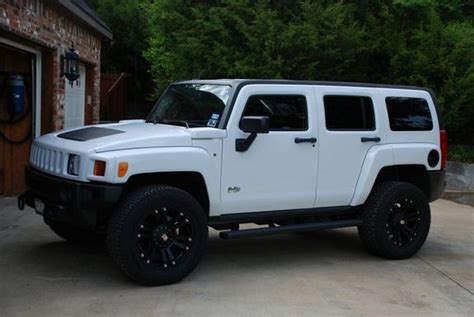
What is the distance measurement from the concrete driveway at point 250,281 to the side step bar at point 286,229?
42 centimetres

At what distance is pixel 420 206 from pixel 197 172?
2.84m

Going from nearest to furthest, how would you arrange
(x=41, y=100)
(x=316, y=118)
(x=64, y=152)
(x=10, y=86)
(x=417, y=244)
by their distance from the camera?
(x=64, y=152), (x=316, y=118), (x=417, y=244), (x=10, y=86), (x=41, y=100)

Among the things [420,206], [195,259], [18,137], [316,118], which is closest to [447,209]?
[420,206]

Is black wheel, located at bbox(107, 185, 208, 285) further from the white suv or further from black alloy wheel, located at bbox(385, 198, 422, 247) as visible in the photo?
black alloy wheel, located at bbox(385, 198, 422, 247)

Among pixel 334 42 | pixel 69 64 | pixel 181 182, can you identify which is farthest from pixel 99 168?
pixel 334 42

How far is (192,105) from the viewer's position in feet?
20.7

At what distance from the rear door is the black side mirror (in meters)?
0.87

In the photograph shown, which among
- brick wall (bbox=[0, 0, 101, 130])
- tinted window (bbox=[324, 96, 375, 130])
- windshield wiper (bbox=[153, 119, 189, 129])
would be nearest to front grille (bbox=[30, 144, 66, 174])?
windshield wiper (bbox=[153, 119, 189, 129])

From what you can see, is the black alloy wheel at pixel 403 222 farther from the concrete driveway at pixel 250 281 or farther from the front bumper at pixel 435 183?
the front bumper at pixel 435 183

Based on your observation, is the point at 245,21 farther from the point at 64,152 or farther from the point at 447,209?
the point at 64,152

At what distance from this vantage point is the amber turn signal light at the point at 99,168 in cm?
513

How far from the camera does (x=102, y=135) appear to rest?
5617 mm

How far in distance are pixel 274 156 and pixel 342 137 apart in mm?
895

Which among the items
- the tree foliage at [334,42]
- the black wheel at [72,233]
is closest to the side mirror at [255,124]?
the black wheel at [72,233]
